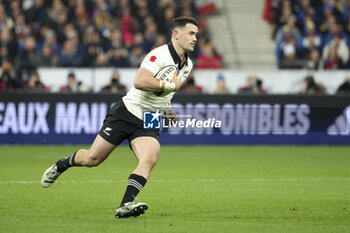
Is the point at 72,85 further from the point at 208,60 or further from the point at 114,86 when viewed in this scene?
the point at 208,60

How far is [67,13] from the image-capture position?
70.6ft

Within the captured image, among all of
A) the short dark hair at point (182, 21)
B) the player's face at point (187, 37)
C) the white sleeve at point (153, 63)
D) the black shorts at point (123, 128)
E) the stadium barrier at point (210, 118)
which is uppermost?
the short dark hair at point (182, 21)

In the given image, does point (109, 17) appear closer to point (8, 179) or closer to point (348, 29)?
point (348, 29)

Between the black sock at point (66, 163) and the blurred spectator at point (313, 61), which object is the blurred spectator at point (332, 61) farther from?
the black sock at point (66, 163)


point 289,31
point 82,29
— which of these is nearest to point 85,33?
point 82,29

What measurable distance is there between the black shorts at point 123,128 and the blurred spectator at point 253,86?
10.1 m

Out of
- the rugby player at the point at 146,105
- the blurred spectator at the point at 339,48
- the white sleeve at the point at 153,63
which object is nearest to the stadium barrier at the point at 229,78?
the blurred spectator at the point at 339,48

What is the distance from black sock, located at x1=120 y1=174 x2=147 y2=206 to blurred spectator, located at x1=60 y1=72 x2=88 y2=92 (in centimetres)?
1009

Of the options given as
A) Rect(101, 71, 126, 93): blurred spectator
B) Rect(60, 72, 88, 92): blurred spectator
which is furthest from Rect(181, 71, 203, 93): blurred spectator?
Rect(60, 72, 88, 92): blurred spectator

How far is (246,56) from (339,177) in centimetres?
1089

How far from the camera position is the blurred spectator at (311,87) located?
18.8 meters

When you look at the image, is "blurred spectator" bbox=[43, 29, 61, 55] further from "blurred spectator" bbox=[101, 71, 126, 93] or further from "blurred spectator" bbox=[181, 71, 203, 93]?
"blurred spectator" bbox=[181, 71, 203, 93]

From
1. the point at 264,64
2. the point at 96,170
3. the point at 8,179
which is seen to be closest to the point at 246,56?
the point at 264,64

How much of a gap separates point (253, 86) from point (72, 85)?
4.48 m
